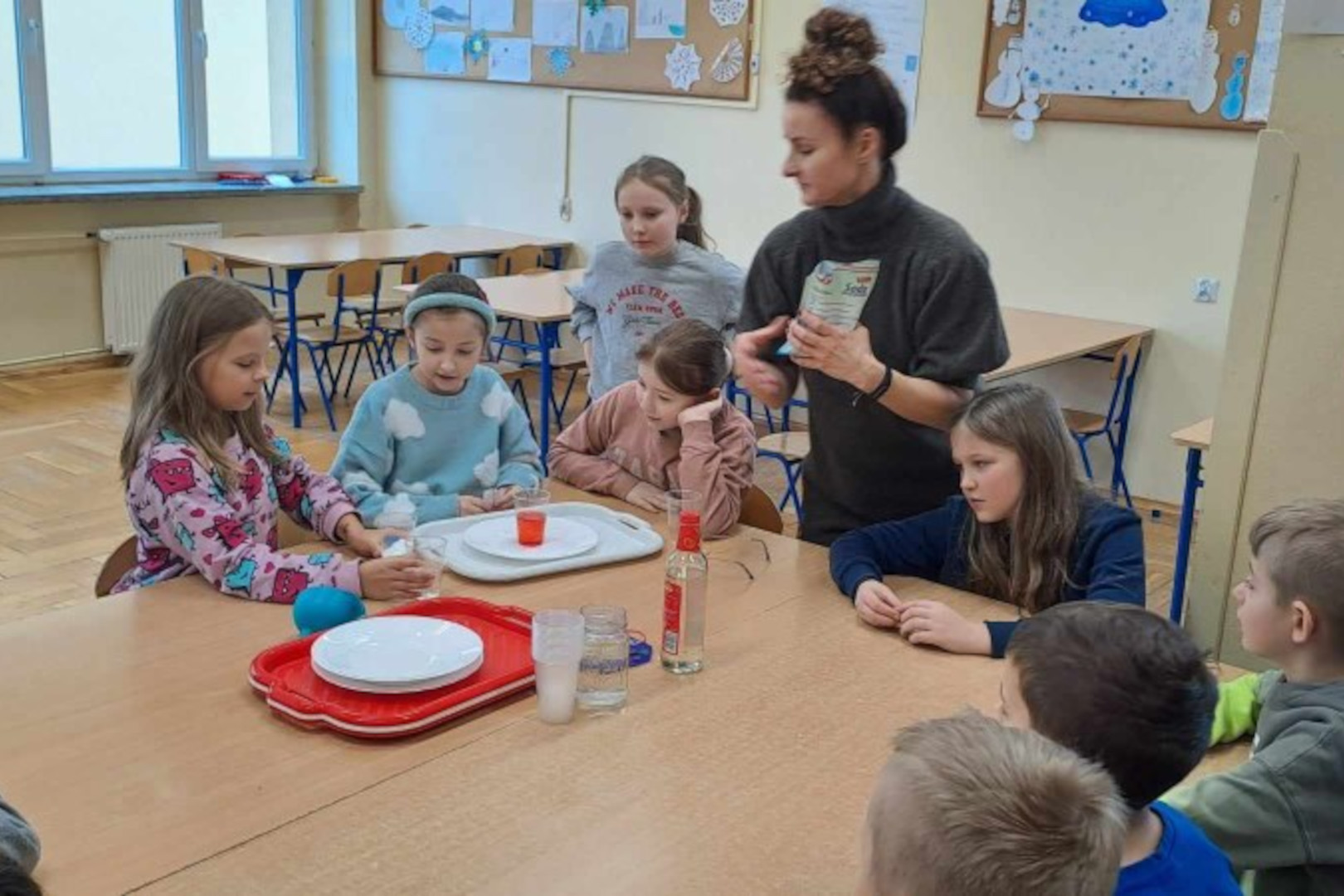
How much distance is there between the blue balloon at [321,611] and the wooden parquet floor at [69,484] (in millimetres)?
1002

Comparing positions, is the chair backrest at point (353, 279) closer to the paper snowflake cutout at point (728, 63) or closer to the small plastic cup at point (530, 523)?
the paper snowflake cutout at point (728, 63)

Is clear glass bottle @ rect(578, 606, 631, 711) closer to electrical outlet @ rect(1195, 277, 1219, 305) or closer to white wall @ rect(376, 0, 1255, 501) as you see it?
white wall @ rect(376, 0, 1255, 501)

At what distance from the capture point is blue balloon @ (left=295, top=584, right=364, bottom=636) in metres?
1.83

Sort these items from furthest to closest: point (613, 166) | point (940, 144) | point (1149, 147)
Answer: point (613, 166) < point (940, 144) < point (1149, 147)

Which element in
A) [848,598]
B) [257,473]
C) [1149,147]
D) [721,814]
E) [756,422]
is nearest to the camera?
[721,814]

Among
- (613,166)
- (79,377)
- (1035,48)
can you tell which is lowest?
(79,377)

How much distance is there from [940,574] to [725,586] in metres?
0.38

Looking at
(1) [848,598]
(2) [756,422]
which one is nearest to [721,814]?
(1) [848,598]

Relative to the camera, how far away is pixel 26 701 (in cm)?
161

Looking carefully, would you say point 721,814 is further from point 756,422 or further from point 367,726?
point 756,422

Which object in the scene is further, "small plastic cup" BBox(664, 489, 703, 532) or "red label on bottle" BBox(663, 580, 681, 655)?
"small plastic cup" BBox(664, 489, 703, 532)

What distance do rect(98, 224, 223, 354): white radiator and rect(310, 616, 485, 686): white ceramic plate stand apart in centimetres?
570

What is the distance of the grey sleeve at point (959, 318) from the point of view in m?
2.09

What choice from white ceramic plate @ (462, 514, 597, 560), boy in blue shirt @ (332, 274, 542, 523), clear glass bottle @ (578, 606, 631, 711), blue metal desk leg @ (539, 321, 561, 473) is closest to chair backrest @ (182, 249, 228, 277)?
blue metal desk leg @ (539, 321, 561, 473)
